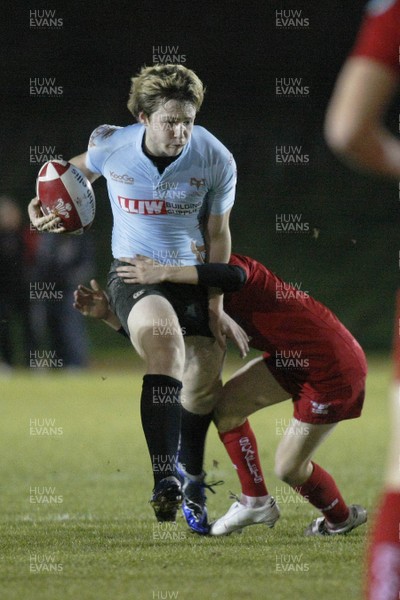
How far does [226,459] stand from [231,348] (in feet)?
28.0

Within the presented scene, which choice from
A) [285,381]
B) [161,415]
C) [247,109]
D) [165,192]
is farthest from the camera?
[247,109]

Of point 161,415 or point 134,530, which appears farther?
Answer: point 134,530

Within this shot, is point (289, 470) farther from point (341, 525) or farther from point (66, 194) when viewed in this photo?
point (66, 194)

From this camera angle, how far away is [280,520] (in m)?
5.82

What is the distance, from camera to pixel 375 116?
7.74 feet

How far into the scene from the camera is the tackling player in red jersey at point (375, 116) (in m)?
2.35

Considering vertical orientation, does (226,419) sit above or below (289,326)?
below

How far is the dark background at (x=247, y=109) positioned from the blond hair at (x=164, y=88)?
14.9 m

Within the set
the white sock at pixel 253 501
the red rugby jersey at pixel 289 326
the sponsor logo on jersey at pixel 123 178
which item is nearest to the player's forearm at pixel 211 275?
the red rugby jersey at pixel 289 326

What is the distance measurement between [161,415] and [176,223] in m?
1.08

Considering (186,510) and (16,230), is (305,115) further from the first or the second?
(186,510)

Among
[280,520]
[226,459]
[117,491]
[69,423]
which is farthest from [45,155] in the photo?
[280,520]

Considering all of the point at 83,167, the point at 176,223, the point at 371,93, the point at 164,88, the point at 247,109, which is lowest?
the point at 247,109

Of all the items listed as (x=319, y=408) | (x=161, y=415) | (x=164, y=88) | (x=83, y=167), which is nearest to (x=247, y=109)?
(x=83, y=167)
